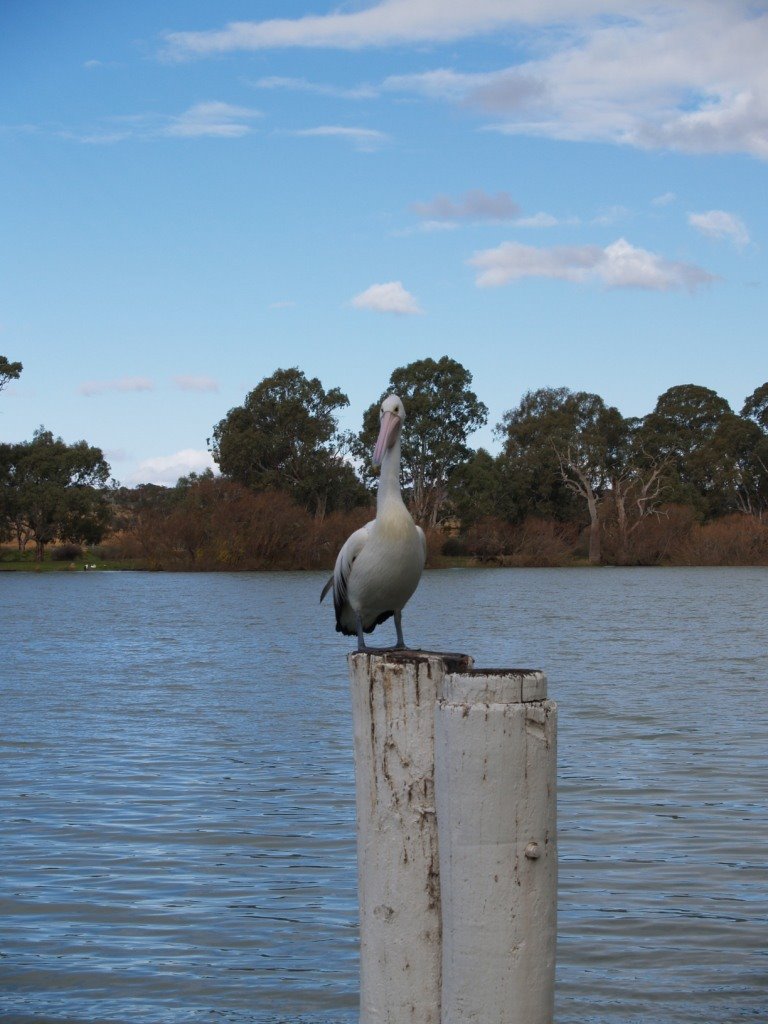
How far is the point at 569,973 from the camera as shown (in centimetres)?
617

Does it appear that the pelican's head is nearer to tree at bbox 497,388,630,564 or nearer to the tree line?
the tree line

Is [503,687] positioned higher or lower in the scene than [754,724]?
higher

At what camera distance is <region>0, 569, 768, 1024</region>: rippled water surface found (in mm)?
6039

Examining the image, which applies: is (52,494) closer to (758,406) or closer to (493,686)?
(758,406)

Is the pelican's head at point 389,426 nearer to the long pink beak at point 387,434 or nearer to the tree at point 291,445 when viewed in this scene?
the long pink beak at point 387,434

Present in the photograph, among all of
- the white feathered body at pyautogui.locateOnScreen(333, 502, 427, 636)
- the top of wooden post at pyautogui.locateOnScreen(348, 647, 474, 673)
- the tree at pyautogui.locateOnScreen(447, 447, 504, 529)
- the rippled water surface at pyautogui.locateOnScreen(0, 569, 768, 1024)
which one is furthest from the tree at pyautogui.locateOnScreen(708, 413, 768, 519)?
the top of wooden post at pyautogui.locateOnScreen(348, 647, 474, 673)

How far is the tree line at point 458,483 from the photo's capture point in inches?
2608

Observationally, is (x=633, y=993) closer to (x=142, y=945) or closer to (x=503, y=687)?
(x=142, y=945)

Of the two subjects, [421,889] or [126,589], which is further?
[126,589]

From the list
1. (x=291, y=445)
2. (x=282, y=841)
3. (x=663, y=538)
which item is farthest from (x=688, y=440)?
(x=282, y=841)

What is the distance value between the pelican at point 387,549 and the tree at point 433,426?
6453 cm

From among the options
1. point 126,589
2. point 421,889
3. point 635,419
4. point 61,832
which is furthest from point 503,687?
point 635,419

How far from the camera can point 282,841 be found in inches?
340

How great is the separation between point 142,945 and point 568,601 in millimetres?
35896
